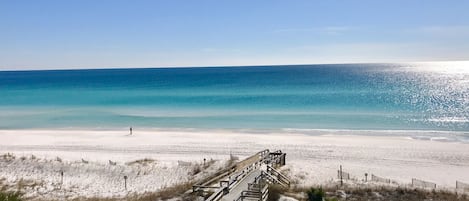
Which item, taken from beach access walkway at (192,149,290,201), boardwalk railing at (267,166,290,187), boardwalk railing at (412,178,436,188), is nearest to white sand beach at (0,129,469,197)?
boardwalk railing at (412,178,436,188)

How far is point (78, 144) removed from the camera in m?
32.6

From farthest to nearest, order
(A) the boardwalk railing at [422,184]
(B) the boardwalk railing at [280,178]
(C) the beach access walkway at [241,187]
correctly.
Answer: (A) the boardwalk railing at [422,184]
(B) the boardwalk railing at [280,178]
(C) the beach access walkway at [241,187]

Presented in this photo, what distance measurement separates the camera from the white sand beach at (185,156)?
21.1 m

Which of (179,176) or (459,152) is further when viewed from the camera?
(459,152)

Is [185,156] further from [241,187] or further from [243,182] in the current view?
[241,187]

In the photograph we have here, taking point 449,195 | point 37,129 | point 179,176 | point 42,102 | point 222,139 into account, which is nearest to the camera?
point 449,195

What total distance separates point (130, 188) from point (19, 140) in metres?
20.6

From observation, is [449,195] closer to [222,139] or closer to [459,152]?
[459,152]

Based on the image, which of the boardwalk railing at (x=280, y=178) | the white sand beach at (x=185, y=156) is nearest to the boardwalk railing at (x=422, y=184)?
the white sand beach at (x=185, y=156)

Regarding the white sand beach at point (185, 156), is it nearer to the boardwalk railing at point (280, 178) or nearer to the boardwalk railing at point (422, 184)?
the boardwalk railing at point (422, 184)

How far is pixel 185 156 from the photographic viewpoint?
90.1 ft

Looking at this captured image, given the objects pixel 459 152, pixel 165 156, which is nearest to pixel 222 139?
pixel 165 156

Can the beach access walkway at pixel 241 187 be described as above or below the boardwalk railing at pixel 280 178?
above

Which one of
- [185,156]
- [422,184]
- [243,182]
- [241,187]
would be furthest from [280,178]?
[185,156]
